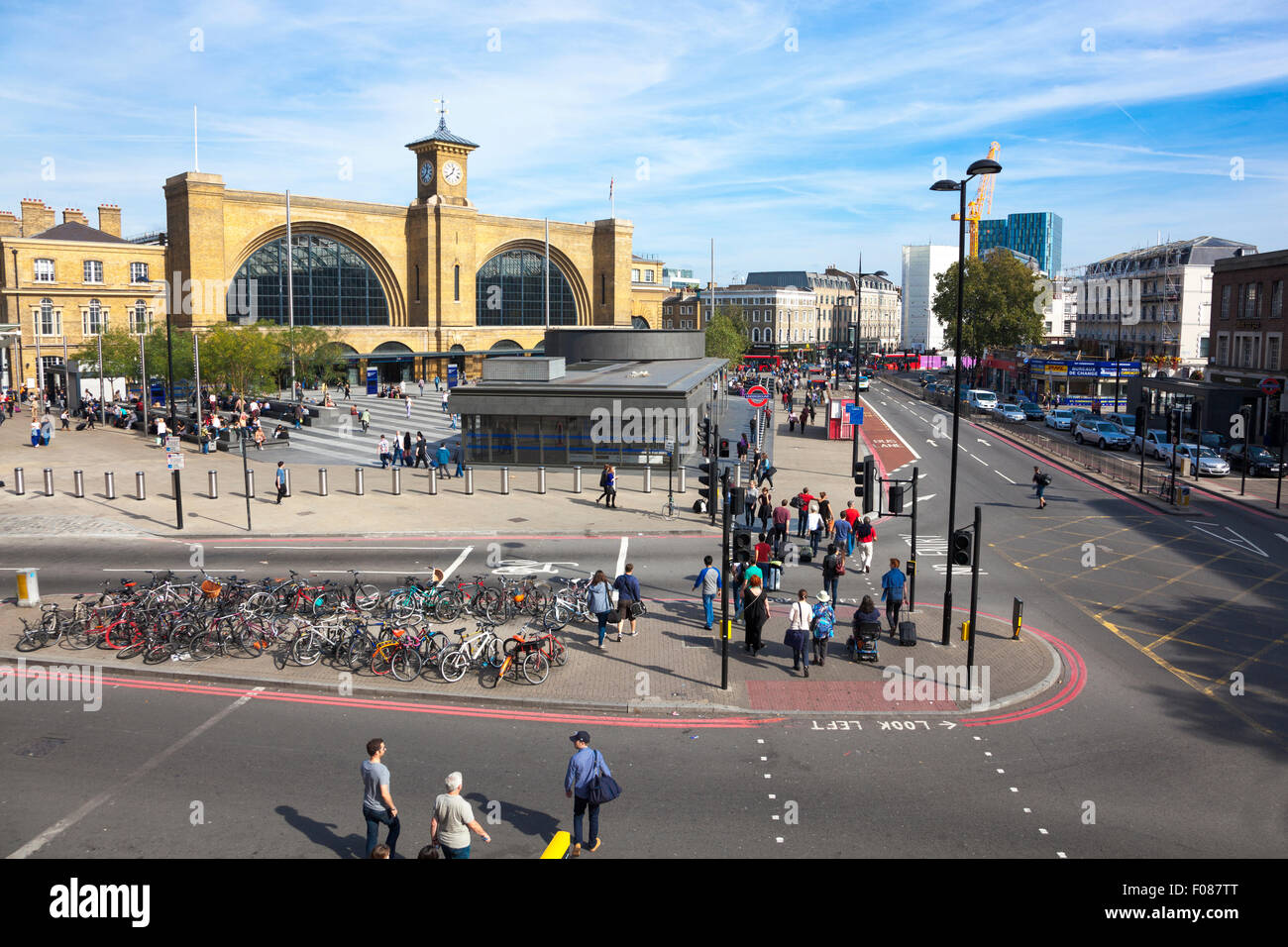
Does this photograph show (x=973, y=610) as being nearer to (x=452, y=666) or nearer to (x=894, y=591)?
(x=894, y=591)

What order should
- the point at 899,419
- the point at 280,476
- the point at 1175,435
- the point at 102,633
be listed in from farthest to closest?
the point at 899,419 < the point at 1175,435 < the point at 280,476 < the point at 102,633

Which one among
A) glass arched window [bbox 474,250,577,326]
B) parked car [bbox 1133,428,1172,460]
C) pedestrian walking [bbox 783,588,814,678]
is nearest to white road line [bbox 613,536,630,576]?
pedestrian walking [bbox 783,588,814,678]

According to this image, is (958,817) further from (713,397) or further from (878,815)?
(713,397)

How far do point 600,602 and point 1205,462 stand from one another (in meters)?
33.0

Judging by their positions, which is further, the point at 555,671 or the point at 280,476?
the point at 280,476

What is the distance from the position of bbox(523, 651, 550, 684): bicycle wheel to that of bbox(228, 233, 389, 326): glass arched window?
63968 millimetres

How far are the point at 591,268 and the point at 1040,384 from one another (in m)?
43.0

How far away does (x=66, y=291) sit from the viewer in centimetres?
6656

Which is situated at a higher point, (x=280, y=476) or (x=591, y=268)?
(x=591, y=268)

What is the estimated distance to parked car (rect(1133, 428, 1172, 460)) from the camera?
43406 mm

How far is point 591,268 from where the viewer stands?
94500 mm

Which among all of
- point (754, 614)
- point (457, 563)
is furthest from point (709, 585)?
A: point (457, 563)

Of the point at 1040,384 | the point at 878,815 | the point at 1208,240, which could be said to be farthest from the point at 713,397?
the point at 1208,240

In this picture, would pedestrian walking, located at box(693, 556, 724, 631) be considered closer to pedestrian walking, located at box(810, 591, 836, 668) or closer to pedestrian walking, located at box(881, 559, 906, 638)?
pedestrian walking, located at box(810, 591, 836, 668)
